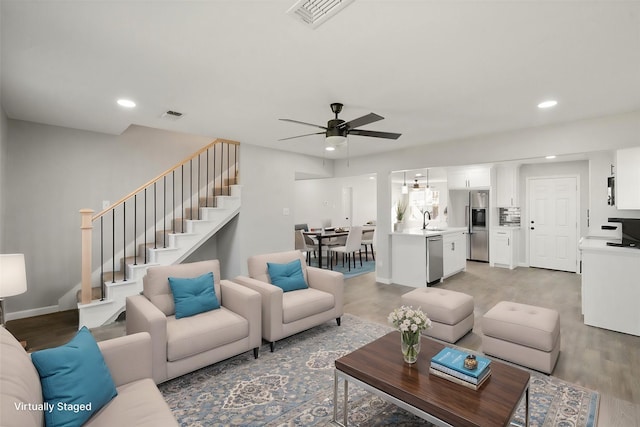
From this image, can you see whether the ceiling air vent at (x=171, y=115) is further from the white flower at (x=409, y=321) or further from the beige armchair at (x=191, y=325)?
the white flower at (x=409, y=321)

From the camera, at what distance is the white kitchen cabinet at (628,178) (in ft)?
12.1

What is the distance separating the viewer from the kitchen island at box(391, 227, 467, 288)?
215 inches

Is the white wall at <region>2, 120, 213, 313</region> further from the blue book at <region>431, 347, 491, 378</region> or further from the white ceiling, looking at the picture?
the blue book at <region>431, 347, 491, 378</region>

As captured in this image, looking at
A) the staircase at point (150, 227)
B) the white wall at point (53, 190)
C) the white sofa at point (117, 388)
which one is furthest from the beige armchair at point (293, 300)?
the white wall at point (53, 190)

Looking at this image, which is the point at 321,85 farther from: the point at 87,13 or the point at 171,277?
the point at 171,277

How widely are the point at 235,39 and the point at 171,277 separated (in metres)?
2.13

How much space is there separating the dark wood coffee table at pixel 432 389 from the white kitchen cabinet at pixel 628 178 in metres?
3.27

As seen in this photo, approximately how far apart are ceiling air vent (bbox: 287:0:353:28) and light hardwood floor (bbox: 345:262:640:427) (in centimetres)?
303

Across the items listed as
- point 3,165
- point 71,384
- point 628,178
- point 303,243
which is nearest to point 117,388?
point 71,384

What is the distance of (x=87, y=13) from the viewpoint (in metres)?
1.78

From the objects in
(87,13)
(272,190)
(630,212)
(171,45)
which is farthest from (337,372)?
(630,212)

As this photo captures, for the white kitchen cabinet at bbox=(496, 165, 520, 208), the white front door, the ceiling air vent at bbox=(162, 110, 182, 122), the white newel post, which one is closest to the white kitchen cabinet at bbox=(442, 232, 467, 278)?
the white kitchen cabinet at bbox=(496, 165, 520, 208)

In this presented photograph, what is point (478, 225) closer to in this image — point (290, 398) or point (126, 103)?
point (290, 398)

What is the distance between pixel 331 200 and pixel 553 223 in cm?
576
